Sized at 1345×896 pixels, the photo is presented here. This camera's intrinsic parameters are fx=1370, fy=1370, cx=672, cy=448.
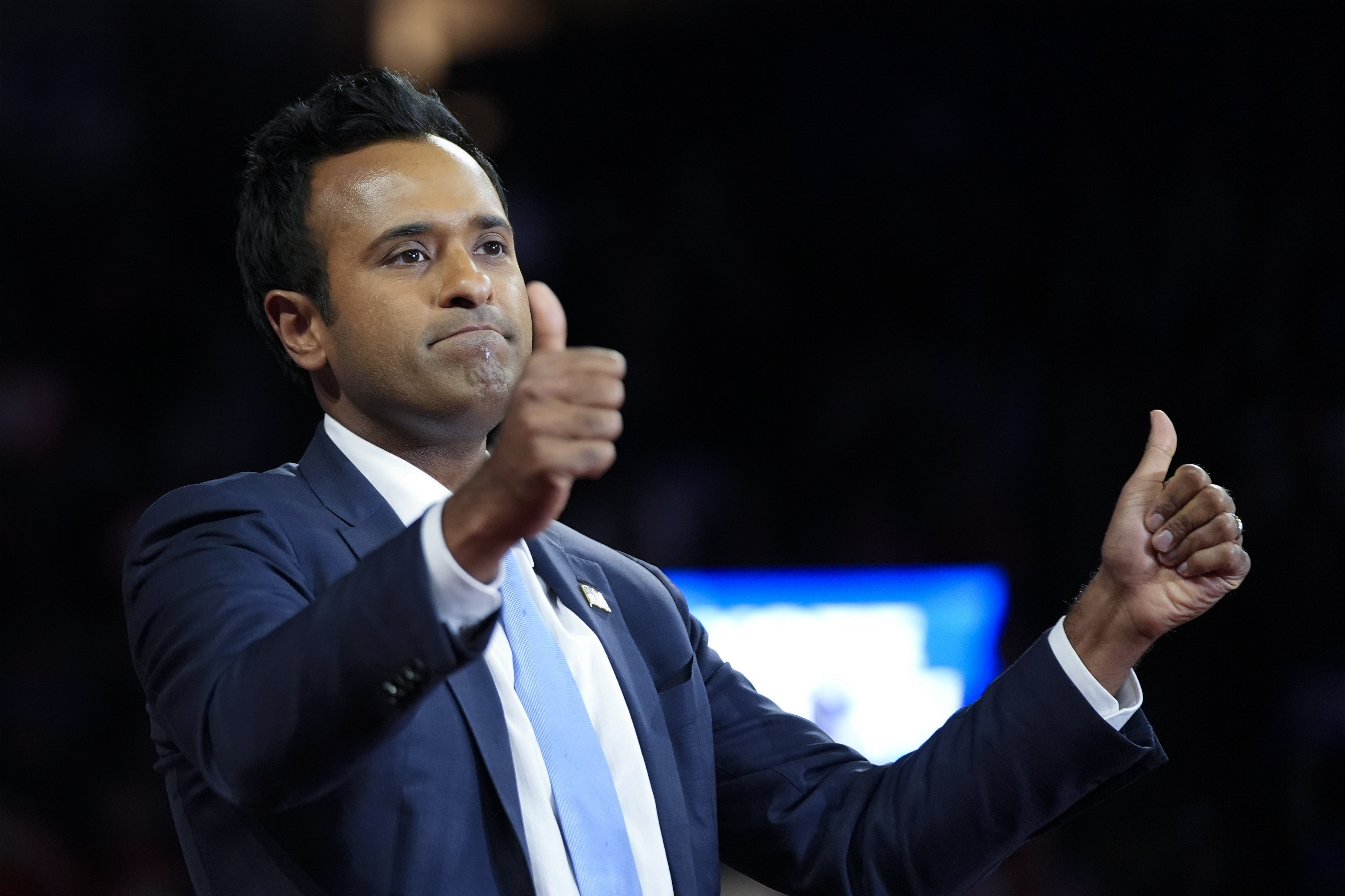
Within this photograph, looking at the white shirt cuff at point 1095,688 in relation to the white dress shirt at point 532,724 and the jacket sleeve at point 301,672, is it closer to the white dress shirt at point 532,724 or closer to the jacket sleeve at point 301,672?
the white dress shirt at point 532,724

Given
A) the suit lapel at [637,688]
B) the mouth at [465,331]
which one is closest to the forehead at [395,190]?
the mouth at [465,331]

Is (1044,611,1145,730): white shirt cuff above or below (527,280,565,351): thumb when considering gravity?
below

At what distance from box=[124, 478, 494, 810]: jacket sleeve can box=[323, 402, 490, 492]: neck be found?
1.27ft

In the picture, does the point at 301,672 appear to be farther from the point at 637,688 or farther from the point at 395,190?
the point at 395,190

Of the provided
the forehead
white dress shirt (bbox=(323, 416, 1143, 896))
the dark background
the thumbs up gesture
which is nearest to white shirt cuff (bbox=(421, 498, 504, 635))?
white dress shirt (bbox=(323, 416, 1143, 896))

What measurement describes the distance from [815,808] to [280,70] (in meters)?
3.16

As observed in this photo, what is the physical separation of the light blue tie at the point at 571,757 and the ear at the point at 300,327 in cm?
41

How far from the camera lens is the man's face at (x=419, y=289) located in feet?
5.09

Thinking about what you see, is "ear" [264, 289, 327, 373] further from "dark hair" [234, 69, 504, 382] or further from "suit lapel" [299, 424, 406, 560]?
"suit lapel" [299, 424, 406, 560]

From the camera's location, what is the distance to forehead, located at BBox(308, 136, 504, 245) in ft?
5.33

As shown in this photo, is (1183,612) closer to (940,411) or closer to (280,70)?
(940,411)

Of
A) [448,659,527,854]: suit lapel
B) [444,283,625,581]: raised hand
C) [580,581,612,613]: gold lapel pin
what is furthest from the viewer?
[580,581,612,613]: gold lapel pin

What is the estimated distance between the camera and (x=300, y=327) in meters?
1.71

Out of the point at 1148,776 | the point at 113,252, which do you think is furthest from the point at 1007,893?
the point at 113,252
